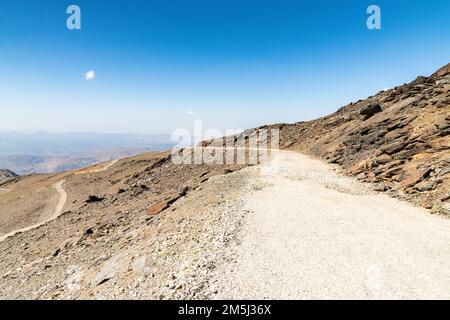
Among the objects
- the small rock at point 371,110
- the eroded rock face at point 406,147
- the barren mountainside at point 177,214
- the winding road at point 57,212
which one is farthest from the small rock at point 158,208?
the small rock at point 371,110

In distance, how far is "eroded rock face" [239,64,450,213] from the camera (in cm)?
1948

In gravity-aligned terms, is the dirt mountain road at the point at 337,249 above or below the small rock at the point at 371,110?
below

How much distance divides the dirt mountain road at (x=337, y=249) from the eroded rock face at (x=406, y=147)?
6.90ft

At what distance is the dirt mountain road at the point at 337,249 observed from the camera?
9711 mm

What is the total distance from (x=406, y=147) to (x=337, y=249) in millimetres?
17227

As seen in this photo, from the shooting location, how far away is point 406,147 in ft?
80.3

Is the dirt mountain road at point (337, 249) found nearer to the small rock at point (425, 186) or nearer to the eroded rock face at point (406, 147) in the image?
the small rock at point (425, 186)

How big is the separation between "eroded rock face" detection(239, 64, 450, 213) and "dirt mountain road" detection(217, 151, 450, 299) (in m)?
2.10

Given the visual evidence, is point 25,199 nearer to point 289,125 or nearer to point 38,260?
point 38,260

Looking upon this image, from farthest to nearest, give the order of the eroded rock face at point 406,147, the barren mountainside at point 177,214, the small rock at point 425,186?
the eroded rock face at point 406,147, the small rock at point 425,186, the barren mountainside at point 177,214

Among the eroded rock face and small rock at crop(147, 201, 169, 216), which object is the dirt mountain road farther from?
small rock at crop(147, 201, 169, 216)

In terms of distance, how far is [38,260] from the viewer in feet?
71.4

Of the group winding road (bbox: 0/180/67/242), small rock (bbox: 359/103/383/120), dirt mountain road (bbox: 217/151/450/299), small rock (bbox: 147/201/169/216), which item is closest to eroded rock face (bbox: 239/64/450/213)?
small rock (bbox: 359/103/383/120)
